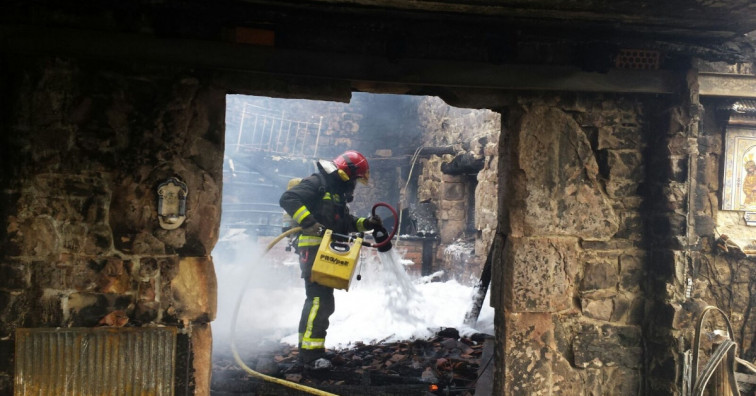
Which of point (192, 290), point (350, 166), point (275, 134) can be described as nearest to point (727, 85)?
point (350, 166)

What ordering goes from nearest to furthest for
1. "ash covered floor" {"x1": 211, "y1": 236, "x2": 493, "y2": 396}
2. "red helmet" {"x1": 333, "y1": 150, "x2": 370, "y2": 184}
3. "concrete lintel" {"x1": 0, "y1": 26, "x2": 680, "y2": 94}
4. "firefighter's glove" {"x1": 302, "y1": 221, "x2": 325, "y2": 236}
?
1. "concrete lintel" {"x1": 0, "y1": 26, "x2": 680, "y2": 94}
2. "ash covered floor" {"x1": 211, "y1": 236, "x2": 493, "y2": 396}
3. "firefighter's glove" {"x1": 302, "y1": 221, "x2": 325, "y2": 236}
4. "red helmet" {"x1": 333, "y1": 150, "x2": 370, "y2": 184}

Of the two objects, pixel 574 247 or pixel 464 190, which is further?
pixel 464 190

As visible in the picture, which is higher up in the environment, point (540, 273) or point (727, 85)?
point (727, 85)

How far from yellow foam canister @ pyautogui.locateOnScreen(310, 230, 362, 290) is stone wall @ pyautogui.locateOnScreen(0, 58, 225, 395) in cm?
161

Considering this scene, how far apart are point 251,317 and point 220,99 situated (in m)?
4.71

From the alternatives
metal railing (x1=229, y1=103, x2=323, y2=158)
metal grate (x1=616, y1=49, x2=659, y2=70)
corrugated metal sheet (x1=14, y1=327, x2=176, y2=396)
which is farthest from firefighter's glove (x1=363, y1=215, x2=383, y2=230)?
metal railing (x1=229, y1=103, x2=323, y2=158)

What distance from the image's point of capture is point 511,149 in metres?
3.27

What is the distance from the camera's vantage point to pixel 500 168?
3.46m

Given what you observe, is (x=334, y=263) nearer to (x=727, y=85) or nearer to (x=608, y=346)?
(x=608, y=346)

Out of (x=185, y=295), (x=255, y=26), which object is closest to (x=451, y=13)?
(x=255, y=26)

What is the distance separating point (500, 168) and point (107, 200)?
2636 mm

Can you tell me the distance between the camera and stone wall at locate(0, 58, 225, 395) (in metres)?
2.80

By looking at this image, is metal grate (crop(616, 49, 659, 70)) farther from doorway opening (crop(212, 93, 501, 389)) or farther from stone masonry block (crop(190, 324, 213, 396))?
stone masonry block (crop(190, 324, 213, 396))

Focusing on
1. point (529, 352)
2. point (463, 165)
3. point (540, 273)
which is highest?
point (463, 165)
